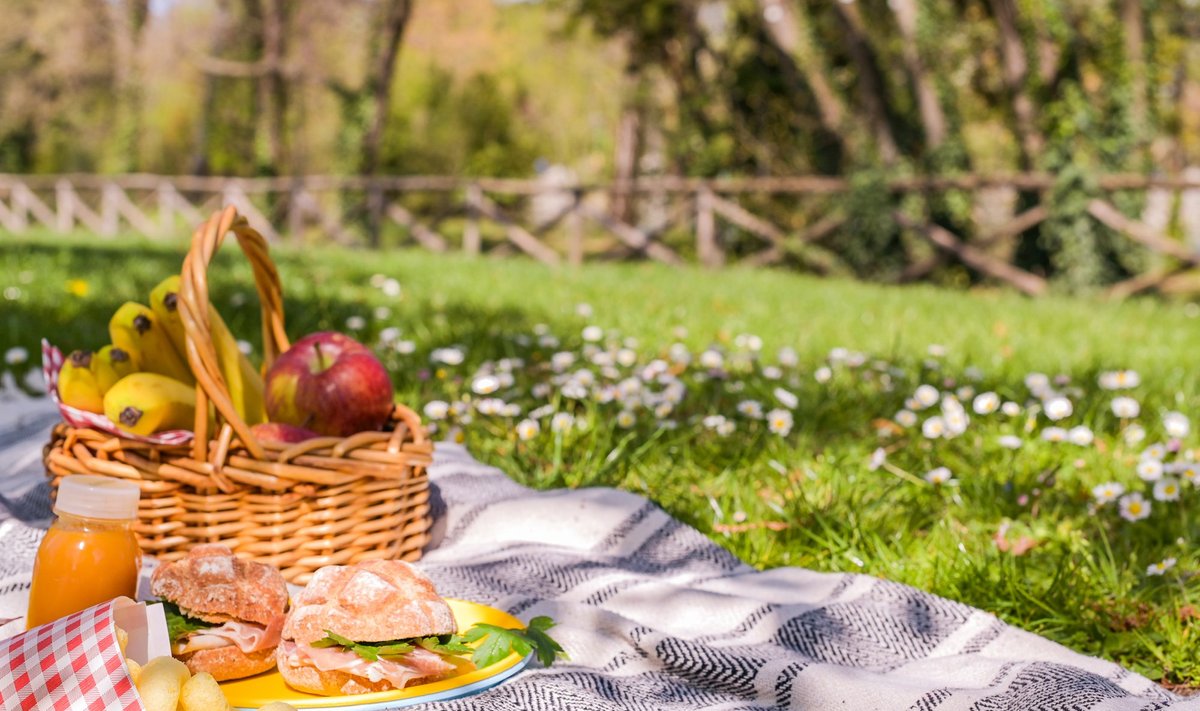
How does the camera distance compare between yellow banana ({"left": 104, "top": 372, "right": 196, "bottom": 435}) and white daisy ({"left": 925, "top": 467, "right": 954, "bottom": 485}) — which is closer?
yellow banana ({"left": 104, "top": 372, "right": 196, "bottom": 435})

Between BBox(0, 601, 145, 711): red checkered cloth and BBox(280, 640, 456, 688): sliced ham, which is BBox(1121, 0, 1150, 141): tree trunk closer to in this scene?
BBox(280, 640, 456, 688): sliced ham

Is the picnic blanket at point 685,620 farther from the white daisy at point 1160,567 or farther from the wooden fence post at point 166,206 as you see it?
the wooden fence post at point 166,206

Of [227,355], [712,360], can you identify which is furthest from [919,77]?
[227,355]

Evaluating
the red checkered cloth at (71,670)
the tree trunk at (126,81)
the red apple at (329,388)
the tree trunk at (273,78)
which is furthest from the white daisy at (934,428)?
the tree trunk at (126,81)

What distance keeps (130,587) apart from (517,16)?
2658 centimetres

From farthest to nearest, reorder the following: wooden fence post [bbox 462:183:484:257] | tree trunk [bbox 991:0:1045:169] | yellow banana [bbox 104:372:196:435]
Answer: wooden fence post [bbox 462:183:484:257] → tree trunk [bbox 991:0:1045:169] → yellow banana [bbox 104:372:196:435]

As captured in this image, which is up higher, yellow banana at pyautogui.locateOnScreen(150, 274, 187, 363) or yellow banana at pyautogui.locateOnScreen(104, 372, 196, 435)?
yellow banana at pyautogui.locateOnScreen(150, 274, 187, 363)

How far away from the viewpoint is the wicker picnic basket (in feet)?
6.27

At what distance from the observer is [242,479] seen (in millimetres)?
1907

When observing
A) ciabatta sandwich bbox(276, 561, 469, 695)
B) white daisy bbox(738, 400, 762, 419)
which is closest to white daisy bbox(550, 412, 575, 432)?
white daisy bbox(738, 400, 762, 419)

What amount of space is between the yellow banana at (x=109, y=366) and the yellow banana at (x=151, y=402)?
0.05 m

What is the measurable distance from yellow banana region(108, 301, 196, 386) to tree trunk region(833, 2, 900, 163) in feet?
35.9

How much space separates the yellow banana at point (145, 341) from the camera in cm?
229

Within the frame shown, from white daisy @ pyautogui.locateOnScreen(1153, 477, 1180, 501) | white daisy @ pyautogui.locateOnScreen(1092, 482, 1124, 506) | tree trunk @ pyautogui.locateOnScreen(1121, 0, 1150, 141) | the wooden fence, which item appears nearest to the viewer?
white daisy @ pyautogui.locateOnScreen(1153, 477, 1180, 501)
